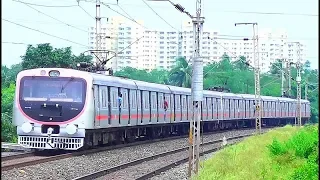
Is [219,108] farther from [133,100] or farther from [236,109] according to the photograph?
[133,100]

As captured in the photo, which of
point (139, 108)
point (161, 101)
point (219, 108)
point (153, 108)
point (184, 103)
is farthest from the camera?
point (219, 108)

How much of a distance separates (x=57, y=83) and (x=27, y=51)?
21.6 meters

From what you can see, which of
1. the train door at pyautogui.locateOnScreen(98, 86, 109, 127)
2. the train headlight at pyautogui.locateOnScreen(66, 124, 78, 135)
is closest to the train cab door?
the train door at pyautogui.locateOnScreen(98, 86, 109, 127)

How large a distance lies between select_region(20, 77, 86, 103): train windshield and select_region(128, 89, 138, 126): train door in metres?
5.62

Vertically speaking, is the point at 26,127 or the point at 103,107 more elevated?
the point at 103,107

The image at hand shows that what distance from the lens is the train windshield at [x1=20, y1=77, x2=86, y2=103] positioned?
19.9 meters

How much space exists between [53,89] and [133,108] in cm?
650

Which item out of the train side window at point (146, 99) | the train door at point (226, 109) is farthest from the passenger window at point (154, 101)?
the train door at point (226, 109)

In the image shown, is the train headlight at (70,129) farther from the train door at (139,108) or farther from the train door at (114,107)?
the train door at (139,108)

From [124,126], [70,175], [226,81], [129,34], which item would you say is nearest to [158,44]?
[129,34]

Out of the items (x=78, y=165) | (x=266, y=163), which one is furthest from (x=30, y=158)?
(x=266, y=163)

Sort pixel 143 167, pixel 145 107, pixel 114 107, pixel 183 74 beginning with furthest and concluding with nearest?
pixel 183 74 → pixel 145 107 → pixel 114 107 → pixel 143 167

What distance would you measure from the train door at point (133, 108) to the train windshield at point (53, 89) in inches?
221

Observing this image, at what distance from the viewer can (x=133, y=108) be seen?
85.9 feet
